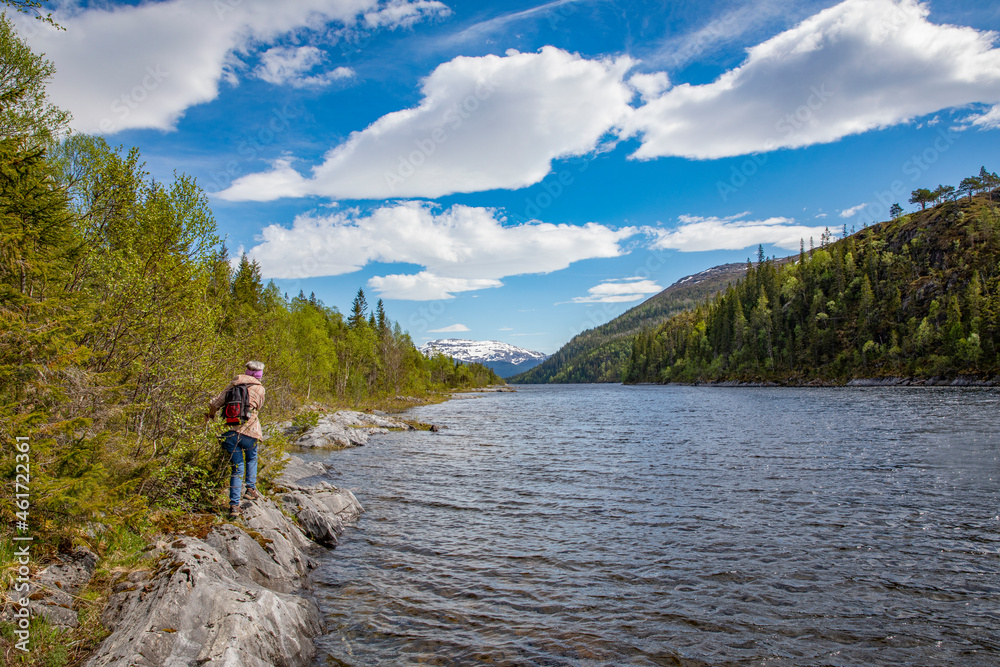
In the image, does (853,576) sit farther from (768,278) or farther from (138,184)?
(768,278)

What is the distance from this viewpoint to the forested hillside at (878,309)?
91562 mm

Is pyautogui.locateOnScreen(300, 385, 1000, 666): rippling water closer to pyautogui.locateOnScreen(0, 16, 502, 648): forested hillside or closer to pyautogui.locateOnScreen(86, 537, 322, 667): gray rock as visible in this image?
pyautogui.locateOnScreen(86, 537, 322, 667): gray rock

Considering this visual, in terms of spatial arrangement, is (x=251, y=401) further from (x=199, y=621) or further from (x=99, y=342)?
(x=199, y=621)

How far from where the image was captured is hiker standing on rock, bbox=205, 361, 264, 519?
1120cm

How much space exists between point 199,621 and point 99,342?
6.09m

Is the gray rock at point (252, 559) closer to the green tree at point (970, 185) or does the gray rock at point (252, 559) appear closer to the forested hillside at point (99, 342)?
the forested hillside at point (99, 342)

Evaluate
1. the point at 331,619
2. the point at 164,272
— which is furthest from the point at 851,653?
the point at 164,272

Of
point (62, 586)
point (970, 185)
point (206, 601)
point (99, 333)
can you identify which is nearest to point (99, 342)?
point (99, 333)

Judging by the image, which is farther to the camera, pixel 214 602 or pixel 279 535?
pixel 279 535

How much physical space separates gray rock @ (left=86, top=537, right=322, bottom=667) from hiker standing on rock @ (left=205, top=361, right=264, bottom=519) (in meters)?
2.52

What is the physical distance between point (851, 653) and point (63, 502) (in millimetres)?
12947

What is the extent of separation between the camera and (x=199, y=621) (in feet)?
23.1

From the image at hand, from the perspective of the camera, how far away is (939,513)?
1479 cm

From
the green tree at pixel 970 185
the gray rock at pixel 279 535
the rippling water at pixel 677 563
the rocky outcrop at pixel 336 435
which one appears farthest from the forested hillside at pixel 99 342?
the green tree at pixel 970 185
